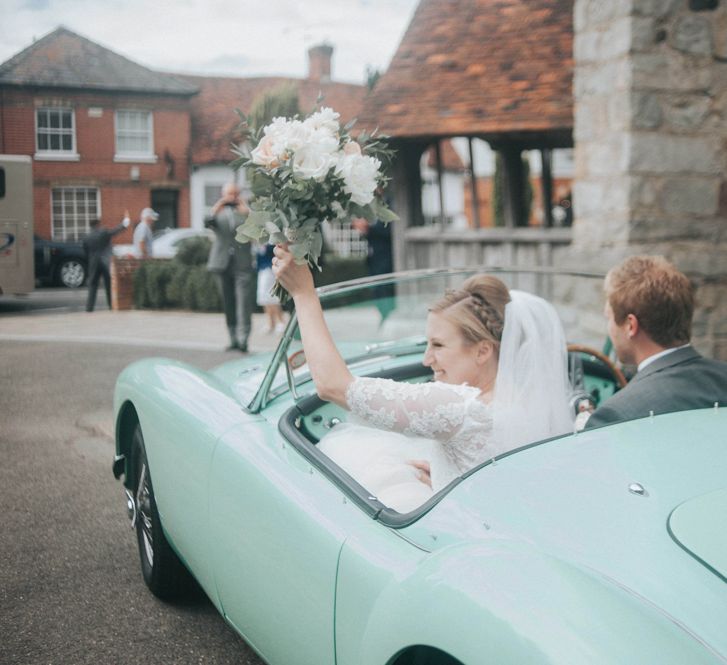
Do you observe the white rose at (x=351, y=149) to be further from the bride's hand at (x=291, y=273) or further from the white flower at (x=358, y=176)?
the bride's hand at (x=291, y=273)

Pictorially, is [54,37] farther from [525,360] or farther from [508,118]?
[525,360]

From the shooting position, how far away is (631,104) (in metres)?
7.78

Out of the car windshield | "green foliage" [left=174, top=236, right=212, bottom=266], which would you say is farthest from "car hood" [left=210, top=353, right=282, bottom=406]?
"green foliage" [left=174, top=236, right=212, bottom=266]

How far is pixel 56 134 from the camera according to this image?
2216 centimetres

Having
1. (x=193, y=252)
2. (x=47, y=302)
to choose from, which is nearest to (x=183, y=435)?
(x=193, y=252)

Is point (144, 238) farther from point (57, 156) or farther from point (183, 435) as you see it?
point (183, 435)

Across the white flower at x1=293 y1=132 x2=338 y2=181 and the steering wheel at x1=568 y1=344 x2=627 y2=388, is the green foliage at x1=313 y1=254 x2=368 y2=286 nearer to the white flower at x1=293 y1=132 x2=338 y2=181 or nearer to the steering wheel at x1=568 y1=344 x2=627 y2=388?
the steering wheel at x1=568 y1=344 x2=627 y2=388

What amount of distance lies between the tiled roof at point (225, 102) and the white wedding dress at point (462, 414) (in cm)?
2578

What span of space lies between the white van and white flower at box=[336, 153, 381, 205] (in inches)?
551

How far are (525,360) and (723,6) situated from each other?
6.49m

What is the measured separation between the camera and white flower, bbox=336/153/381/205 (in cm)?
253

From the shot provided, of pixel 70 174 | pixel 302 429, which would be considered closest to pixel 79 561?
pixel 302 429

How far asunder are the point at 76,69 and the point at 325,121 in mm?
23239

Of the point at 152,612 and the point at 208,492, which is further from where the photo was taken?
the point at 152,612
